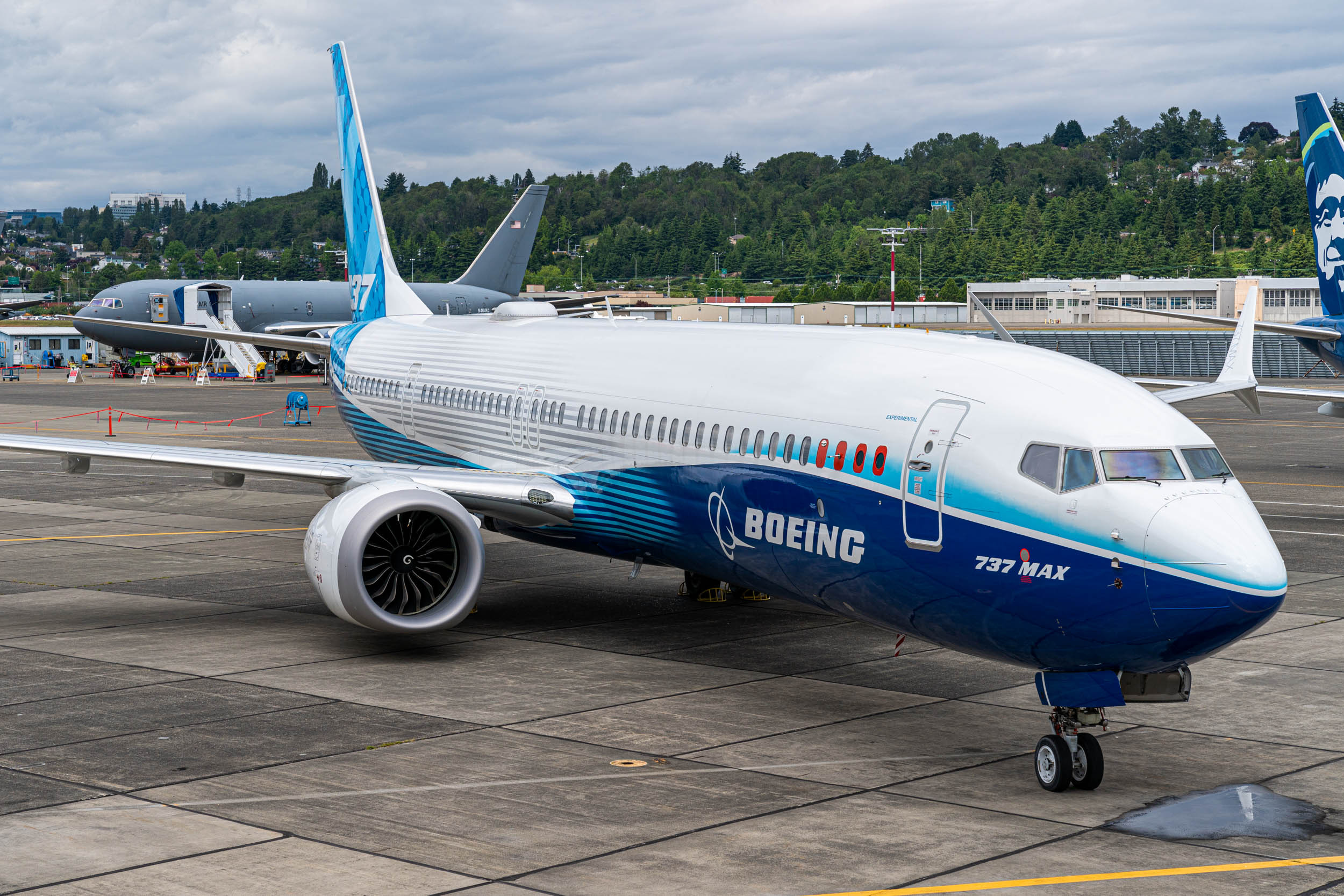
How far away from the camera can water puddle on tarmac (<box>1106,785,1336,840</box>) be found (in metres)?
11.6

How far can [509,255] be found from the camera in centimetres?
8231

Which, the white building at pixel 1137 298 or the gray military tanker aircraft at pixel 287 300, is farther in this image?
the white building at pixel 1137 298

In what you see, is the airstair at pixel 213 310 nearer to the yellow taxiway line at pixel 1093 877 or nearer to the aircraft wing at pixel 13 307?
the aircraft wing at pixel 13 307

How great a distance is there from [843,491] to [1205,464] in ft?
11.5

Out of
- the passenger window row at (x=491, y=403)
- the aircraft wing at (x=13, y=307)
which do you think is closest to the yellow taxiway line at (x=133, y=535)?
the passenger window row at (x=491, y=403)

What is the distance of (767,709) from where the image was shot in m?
15.6

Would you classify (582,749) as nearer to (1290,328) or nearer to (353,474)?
(353,474)

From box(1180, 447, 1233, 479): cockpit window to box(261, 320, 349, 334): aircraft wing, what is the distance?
7325 cm

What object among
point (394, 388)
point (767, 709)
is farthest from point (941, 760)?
point (394, 388)

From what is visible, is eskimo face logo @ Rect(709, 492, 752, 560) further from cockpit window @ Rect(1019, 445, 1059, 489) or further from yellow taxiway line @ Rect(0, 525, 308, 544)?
yellow taxiway line @ Rect(0, 525, 308, 544)

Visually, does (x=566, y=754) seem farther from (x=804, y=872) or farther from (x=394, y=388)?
(x=394, y=388)

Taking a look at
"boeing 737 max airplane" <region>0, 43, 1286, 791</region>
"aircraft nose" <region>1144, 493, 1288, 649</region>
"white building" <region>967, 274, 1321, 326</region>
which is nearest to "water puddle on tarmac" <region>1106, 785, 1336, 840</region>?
"boeing 737 max airplane" <region>0, 43, 1286, 791</region>

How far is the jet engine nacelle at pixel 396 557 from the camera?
17438 millimetres

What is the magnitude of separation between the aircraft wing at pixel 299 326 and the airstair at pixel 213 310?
1863 millimetres
